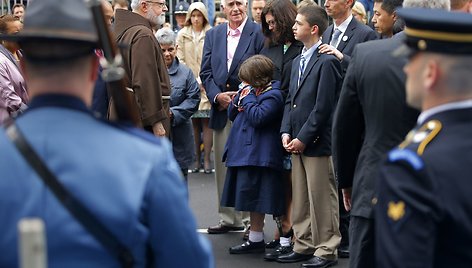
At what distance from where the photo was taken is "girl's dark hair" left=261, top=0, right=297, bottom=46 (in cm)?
762

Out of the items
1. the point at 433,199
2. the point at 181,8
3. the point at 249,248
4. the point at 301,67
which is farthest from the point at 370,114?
the point at 181,8

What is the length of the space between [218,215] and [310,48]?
9.11ft

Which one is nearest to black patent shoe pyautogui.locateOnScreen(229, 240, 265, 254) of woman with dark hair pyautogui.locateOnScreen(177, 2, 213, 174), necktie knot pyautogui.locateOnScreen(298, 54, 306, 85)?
necktie knot pyautogui.locateOnScreen(298, 54, 306, 85)

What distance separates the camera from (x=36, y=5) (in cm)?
240

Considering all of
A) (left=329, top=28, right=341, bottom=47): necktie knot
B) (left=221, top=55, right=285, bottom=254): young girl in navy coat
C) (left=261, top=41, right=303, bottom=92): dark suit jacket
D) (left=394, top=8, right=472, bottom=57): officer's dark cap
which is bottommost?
(left=221, top=55, right=285, bottom=254): young girl in navy coat

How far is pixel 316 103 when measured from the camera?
688cm

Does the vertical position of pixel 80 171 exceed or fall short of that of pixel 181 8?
it exceeds it

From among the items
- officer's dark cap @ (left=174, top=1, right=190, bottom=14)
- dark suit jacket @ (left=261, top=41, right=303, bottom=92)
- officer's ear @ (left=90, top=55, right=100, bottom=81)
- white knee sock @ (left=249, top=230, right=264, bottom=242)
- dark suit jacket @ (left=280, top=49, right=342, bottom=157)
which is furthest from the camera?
officer's dark cap @ (left=174, top=1, right=190, bottom=14)

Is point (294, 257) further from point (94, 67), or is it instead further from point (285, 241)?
point (94, 67)

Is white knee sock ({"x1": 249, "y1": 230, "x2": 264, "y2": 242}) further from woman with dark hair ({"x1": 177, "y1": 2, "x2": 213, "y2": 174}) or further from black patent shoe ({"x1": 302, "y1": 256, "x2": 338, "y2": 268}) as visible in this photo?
woman with dark hair ({"x1": 177, "y1": 2, "x2": 213, "y2": 174})

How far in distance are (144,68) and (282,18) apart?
1449 millimetres

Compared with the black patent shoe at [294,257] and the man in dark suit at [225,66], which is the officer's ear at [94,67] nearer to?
Answer: the black patent shoe at [294,257]

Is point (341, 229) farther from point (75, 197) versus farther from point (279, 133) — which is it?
point (75, 197)

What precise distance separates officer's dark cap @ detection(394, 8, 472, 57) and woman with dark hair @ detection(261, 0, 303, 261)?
4563mm
